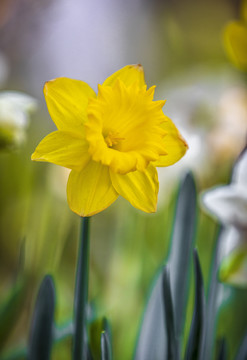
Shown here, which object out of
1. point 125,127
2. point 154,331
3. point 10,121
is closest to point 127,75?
point 125,127

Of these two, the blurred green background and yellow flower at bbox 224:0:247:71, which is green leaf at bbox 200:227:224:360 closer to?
the blurred green background

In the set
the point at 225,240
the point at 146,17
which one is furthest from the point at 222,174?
the point at 146,17

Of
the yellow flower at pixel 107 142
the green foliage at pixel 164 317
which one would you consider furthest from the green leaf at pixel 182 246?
the yellow flower at pixel 107 142

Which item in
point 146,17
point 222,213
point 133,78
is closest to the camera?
point 133,78

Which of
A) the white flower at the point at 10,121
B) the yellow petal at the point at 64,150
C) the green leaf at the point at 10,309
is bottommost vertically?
the green leaf at the point at 10,309

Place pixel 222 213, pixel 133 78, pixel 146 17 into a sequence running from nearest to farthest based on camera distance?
pixel 133 78 < pixel 222 213 < pixel 146 17

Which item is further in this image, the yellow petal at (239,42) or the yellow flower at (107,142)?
the yellow petal at (239,42)

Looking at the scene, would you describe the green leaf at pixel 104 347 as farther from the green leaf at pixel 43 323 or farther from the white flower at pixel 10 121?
the white flower at pixel 10 121

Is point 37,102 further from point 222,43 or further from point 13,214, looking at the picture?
point 222,43
